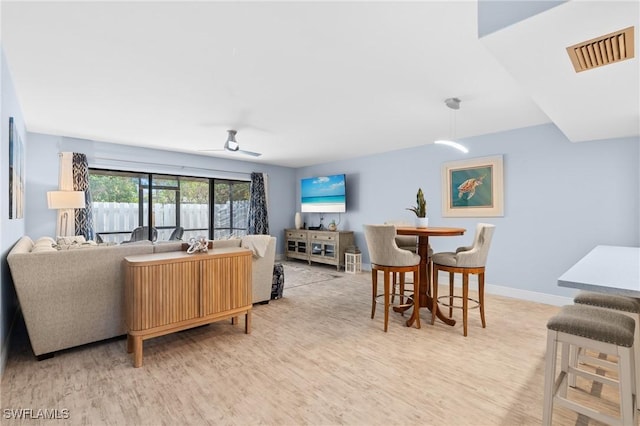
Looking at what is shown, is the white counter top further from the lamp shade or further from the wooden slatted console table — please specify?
the lamp shade

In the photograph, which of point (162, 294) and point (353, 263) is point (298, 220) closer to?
point (353, 263)

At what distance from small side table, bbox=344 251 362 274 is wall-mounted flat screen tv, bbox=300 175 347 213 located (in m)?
0.99

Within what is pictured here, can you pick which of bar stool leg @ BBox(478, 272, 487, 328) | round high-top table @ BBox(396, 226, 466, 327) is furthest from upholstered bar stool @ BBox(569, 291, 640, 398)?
round high-top table @ BBox(396, 226, 466, 327)

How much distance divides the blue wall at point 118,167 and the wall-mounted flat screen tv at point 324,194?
0.72 m

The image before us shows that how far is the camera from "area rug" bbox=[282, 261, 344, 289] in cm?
484

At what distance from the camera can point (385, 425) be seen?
1560 mm

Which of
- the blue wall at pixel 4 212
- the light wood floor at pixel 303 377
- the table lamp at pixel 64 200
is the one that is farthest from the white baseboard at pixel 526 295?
the table lamp at pixel 64 200

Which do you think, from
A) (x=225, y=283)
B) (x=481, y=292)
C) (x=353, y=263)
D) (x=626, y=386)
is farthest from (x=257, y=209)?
(x=626, y=386)

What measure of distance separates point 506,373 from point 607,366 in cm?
56

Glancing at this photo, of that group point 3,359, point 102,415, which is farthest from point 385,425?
point 3,359

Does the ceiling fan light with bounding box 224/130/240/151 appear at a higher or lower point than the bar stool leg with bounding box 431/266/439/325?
higher

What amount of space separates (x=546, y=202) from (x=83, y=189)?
670 cm

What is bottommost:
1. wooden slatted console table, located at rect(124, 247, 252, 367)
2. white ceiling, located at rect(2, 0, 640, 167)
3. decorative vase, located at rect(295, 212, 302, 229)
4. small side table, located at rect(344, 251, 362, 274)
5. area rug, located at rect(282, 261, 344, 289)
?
area rug, located at rect(282, 261, 344, 289)

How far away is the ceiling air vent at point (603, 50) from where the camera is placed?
1414 mm
